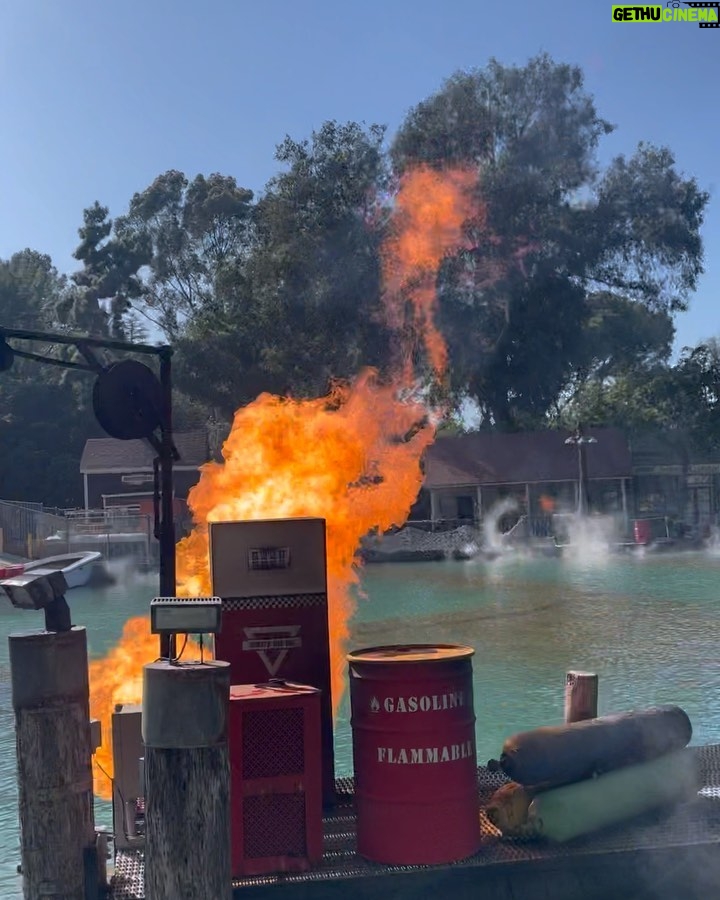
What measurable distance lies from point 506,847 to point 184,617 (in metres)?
2.12

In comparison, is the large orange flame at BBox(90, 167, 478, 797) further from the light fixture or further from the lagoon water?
the light fixture

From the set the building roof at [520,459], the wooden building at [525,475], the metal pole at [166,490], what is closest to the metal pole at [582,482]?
the wooden building at [525,475]

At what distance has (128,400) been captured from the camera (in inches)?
230

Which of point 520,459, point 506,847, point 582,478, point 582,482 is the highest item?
point 520,459

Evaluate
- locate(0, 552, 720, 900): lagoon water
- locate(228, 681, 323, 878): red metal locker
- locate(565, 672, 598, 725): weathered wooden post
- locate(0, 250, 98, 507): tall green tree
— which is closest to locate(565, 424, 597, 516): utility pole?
locate(0, 552, 720, 900): lagoon water

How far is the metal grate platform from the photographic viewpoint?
4.68 m

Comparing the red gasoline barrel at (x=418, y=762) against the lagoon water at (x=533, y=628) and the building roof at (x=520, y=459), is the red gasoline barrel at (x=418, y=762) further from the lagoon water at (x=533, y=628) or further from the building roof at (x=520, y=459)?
the building roof at (x=520, y=459)

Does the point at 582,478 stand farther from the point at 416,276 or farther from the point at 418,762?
the point at 418,762

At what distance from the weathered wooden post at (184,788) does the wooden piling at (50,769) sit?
2.28 ft

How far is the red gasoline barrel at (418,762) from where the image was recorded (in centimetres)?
474

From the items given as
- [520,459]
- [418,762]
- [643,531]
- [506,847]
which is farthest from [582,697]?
[520,459]

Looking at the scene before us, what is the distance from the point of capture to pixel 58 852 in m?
4.46

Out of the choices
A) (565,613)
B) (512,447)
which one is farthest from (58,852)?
(512,447)

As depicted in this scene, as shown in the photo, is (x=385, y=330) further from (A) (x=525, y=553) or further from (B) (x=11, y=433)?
(B) (x=11, y=433)
